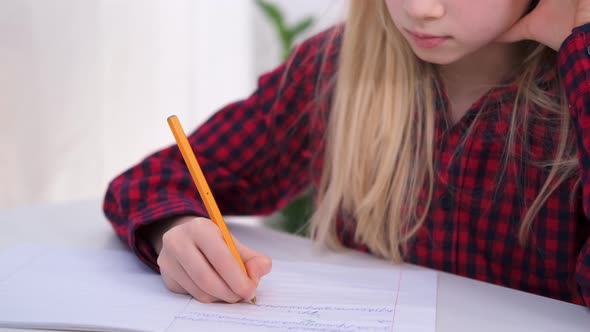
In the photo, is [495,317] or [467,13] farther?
[467,13]

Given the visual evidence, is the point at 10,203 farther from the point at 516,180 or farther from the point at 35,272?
the point at 516,180

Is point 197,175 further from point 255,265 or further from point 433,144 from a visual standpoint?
point 433,144

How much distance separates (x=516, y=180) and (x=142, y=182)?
1.52 ft

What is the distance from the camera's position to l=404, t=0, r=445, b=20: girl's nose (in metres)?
0.71

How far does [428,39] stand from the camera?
75 cm

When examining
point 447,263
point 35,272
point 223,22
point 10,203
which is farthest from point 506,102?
point 223,22

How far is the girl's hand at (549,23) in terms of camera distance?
77 cm

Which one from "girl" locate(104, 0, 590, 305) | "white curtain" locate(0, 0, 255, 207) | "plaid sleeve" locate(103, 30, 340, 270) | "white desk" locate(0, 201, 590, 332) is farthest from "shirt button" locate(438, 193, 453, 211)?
"white curtain" locate(0, 0, 255, 207)

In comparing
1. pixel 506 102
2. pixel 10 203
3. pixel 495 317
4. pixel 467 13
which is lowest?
pixel 10 203

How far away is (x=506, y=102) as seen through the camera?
0.84 m

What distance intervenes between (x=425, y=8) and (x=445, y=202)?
0.27 m

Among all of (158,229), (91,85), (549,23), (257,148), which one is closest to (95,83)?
(91,85)

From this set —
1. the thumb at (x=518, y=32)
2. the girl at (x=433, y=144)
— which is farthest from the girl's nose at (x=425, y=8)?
the thumb at (x=518, y=32)

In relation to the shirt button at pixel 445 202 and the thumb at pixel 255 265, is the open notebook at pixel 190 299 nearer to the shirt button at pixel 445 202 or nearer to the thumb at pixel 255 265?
the thumb at pixel 255 265
